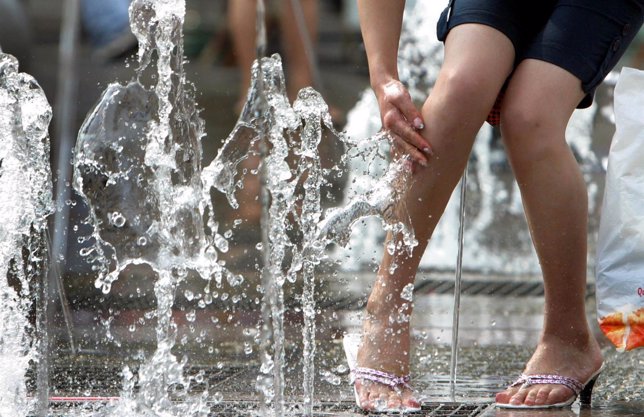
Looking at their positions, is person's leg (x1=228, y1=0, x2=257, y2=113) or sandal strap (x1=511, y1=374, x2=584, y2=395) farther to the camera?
person's leg (x1=228, y1=0, x2=257, y2=113)

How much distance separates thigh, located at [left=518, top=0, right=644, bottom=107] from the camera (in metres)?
2.30

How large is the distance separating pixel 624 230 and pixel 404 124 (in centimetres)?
48

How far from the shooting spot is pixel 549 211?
7.63ft

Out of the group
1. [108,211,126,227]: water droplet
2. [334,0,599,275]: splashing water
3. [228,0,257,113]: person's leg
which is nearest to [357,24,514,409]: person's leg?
[108,211,126,227]: water droplet

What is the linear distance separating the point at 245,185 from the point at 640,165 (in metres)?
2.30

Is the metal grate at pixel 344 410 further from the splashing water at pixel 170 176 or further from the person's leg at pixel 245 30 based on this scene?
the person's leg at pixel 245 30

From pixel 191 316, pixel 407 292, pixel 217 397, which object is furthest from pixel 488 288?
pixel 217 397

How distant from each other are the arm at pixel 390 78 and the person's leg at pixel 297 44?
8.67 feet

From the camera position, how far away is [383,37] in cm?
Result: 244

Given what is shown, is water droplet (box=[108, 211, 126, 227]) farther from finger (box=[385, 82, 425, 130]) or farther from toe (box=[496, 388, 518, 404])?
toe (box=[496, 388, 518, 404])

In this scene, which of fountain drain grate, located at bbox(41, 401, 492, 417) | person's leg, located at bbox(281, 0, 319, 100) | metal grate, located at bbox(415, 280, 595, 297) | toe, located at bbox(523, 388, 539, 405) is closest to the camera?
fountain drain grate, located at bbox(41, 401, 492, 417)

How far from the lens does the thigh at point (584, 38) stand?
2305mm

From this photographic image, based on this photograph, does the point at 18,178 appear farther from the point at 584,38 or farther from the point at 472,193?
the point at 472,193

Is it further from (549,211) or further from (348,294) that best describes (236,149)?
(348,294)
